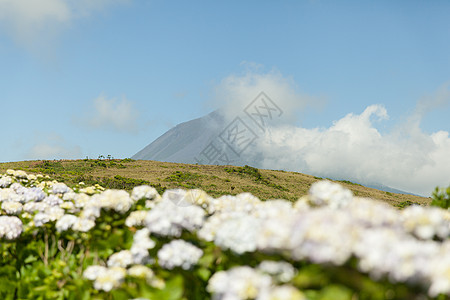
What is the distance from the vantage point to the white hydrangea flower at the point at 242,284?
6.59ft

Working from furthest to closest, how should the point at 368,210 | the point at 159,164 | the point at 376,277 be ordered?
1. the point at 159,164
2. the point at 368,210
3. the point at 376,277

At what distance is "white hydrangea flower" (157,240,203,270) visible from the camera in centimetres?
257

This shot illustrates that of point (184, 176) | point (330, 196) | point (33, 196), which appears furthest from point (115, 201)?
point (184, 176)

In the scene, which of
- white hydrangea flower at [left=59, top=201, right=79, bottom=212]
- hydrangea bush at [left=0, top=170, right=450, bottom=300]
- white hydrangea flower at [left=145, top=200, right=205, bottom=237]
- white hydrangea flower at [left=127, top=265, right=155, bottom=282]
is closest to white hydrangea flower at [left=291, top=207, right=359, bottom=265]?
hydrangea bush at [left=0, top=170, right=450, bottom=300]

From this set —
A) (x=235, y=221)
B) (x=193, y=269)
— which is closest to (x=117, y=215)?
(x=193, y=269)

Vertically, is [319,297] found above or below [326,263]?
below

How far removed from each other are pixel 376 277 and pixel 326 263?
261mm

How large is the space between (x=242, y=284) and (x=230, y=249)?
19.8 inches

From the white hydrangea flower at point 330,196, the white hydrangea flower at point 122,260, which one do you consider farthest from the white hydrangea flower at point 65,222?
the white hydrangea flower at point 330,196

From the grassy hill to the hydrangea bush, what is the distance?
19.9 m

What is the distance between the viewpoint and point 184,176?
31.0 meters

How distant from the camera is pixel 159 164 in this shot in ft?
123

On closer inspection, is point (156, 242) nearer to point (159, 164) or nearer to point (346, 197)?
point (346, 197)

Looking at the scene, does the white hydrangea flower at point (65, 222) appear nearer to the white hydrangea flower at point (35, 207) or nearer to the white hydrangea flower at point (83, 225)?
the white hydrangea flower at point (83, 225)
